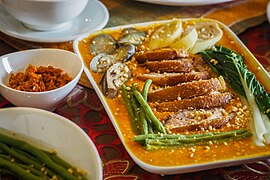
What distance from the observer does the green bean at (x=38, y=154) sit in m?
1.25

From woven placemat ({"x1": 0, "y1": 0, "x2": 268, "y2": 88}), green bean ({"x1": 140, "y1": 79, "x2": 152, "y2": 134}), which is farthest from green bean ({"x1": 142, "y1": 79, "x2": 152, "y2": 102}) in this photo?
woven placemat ({"x1": 0, "y1": 0, "x2": 268, "y2": 88})

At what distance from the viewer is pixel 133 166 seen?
1.42m

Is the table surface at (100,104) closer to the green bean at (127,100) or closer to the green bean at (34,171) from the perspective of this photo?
the green bean at (127,100)

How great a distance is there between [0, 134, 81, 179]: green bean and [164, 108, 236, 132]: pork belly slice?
0.35 meters

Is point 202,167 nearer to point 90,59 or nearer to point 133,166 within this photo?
point 133,166

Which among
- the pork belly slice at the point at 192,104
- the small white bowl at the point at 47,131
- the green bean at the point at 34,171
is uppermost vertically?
the small white bowl at the point at 47,131

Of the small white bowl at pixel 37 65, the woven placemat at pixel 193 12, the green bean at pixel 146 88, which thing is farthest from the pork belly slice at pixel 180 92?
the woven placemat at pixel 193 12

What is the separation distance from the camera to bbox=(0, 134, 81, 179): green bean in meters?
1.25

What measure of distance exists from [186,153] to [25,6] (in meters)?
0.80

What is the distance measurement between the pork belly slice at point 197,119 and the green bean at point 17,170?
43cm

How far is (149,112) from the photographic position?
1477 mm

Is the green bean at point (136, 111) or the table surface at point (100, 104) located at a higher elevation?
the green bean at point (136, 111)

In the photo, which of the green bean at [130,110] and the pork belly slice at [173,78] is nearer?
the green bean at [130,110]

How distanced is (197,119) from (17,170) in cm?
55
